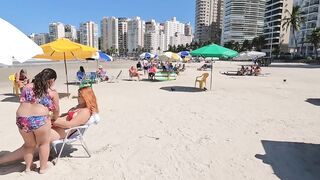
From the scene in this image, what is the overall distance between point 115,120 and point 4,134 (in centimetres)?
251

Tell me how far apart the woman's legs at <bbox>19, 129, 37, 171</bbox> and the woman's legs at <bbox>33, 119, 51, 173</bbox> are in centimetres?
7

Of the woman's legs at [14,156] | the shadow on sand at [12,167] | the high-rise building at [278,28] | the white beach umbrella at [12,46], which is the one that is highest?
the high-rise building at [278,28]

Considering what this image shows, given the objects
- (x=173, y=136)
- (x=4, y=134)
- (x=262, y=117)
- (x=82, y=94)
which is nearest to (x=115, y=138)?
(x=173, y=136)

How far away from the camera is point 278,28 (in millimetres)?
110312

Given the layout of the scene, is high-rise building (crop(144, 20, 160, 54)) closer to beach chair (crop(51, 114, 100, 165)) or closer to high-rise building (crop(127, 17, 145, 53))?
high-rise building (crop(127, 17, 145, 53))

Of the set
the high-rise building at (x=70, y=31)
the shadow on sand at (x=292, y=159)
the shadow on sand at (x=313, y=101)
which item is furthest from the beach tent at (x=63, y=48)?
the high-rise building at (x=70, y=31)

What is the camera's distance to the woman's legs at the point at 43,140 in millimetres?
3922

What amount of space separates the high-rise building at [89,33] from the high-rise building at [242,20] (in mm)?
78776

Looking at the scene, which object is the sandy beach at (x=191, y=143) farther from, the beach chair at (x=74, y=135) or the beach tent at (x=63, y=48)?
the beach tent at (x=63, y=48)

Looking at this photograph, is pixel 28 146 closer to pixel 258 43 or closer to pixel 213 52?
pixel 213 52

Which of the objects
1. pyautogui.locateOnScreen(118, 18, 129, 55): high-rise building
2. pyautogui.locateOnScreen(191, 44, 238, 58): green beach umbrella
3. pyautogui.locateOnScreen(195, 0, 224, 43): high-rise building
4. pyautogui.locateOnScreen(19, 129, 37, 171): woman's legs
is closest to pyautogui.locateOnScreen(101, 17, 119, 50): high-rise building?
pyautogui.locateOnScreen(118, 18, 129, 55): high-rise building

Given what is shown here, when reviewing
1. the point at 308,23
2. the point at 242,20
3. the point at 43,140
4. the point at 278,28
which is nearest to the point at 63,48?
the point at 43,140

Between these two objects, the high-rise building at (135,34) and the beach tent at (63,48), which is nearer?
the beach tent at (63,48)

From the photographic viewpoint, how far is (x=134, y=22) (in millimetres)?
176000
